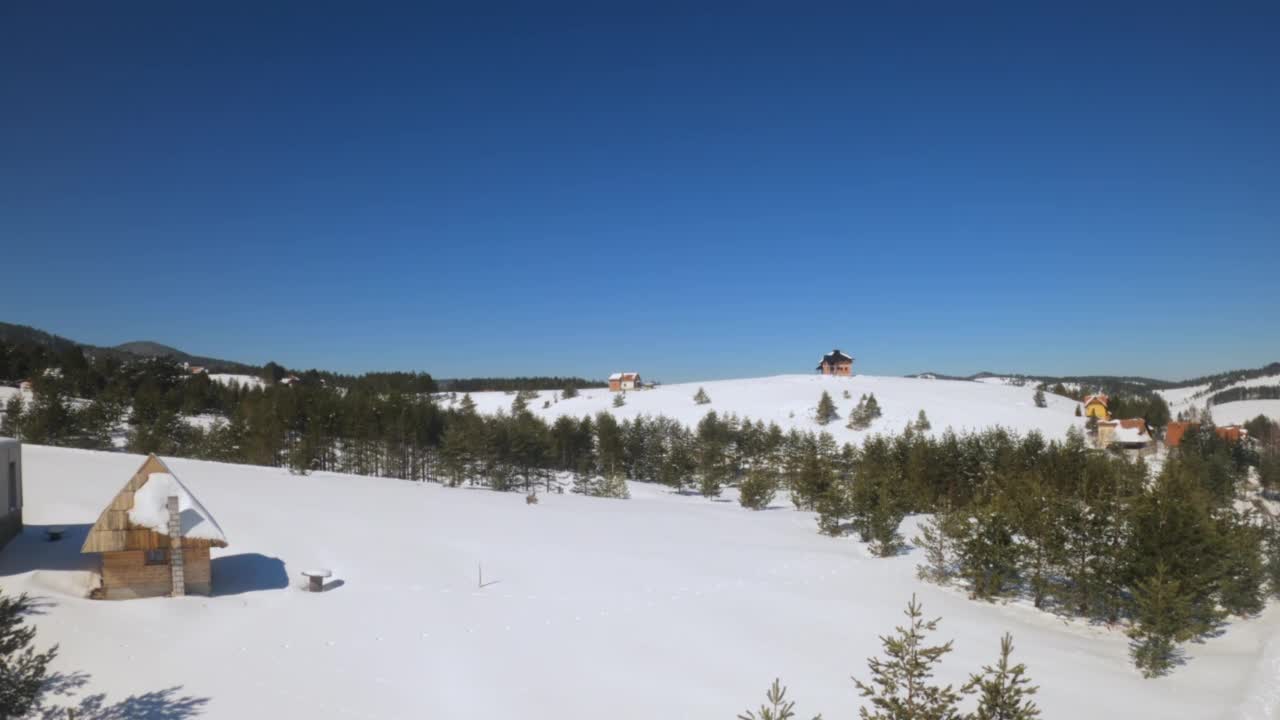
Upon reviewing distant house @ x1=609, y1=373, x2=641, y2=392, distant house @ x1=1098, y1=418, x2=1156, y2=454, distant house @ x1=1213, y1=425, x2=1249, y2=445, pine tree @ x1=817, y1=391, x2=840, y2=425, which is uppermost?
distant house @ x1=609, y1=373, x2=641, y2=392

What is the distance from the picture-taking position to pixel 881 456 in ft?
179

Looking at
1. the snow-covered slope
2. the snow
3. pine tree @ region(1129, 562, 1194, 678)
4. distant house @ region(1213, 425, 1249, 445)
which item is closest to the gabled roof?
pine tree @ region(1129, 562, 1194, 678)

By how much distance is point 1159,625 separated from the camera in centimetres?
1709

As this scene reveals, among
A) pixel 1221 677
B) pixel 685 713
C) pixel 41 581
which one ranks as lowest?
pixel 1221 677

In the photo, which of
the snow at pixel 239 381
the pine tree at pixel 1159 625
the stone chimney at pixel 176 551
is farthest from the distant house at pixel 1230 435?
the snow at pixel 239 381

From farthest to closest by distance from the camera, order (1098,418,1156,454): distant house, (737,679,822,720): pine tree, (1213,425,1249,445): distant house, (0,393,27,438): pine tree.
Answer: (1213,425,1249,445): distant house < (1098,418,1156,454): distant house < (0,393,27,438): pine tree < (737,679,822,720): pine tree

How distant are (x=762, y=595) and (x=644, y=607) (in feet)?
15.5

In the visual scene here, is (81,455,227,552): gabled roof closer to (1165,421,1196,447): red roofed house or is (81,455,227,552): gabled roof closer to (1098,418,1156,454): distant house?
(1098,418,1156,454): distant house

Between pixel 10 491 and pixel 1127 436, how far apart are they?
104 metres

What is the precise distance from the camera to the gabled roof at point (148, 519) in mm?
18156

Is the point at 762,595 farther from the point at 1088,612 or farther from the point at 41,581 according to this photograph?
the point at 41,581

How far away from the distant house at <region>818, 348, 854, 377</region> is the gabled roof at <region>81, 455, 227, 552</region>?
124m

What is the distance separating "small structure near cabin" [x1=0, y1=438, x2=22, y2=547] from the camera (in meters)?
21.2

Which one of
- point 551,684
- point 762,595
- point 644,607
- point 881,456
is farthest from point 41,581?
point 881,456
